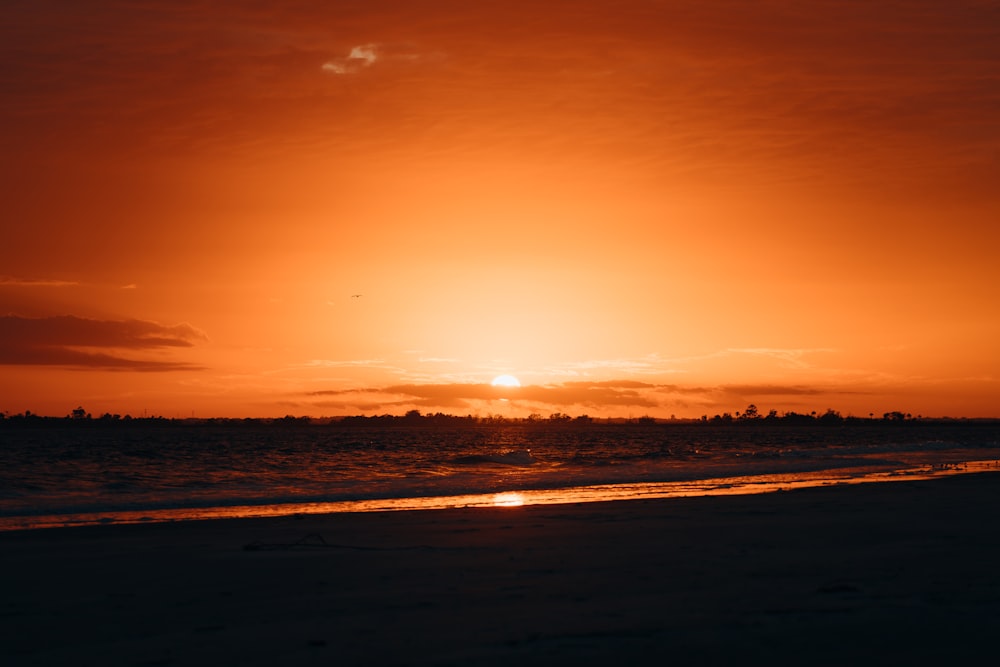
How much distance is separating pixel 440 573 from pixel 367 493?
20.6m

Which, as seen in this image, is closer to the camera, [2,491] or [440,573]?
[440,573]

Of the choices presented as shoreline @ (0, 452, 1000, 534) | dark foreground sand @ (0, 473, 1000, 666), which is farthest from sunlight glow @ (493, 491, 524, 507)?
dark foreground sand @ (0, 473, 1000, 666)

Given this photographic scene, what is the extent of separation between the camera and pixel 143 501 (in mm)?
30219

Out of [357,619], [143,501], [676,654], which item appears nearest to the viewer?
[676,654]

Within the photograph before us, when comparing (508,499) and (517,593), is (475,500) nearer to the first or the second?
(508,499)

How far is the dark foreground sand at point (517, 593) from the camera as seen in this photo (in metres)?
8.36

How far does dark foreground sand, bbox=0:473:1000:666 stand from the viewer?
836cm

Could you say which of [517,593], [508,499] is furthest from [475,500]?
[517,593]

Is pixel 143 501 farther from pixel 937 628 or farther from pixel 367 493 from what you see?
pixel 937 628

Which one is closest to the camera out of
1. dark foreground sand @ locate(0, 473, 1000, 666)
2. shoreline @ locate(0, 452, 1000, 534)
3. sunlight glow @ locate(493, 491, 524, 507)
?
dark foreground sand @ locate(0, 473, 1000, 666)

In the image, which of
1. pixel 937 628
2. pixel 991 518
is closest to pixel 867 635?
pixel 937 628

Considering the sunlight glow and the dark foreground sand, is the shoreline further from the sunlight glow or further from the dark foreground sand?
the dark foreground sand

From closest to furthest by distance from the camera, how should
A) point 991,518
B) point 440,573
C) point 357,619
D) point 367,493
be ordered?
point 357,619 < point 440,573 < point 991,518 < point 367,493

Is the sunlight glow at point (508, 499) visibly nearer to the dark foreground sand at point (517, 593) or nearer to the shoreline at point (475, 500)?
the shoreline at point (475, 500)
